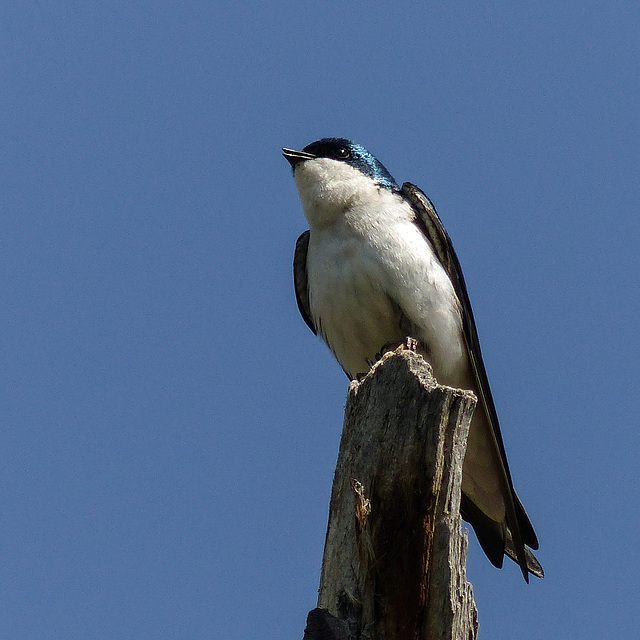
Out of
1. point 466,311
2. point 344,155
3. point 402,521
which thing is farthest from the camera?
point 344,155

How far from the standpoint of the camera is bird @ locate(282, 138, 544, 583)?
22.0 feet

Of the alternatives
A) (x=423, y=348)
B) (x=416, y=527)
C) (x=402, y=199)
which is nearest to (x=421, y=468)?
(x=416, y=527)

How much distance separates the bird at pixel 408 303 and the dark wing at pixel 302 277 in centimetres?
46

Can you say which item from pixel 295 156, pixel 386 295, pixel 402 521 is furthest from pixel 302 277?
pixel 402 521

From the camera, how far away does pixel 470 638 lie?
421 cm

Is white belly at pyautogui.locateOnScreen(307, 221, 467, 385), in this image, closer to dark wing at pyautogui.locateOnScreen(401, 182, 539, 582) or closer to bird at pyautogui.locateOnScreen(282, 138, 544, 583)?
bird at pyautogui.locateOnScreen(282, 138, 544, 583)

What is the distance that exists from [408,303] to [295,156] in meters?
2.03

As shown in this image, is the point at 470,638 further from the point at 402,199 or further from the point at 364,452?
the point at 402,199

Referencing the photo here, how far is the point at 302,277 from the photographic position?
316 inches

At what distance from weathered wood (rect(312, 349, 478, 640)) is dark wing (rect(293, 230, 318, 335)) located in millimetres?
3195

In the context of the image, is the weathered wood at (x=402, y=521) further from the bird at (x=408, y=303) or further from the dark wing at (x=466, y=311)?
the dark wing at (x=466, y=311)

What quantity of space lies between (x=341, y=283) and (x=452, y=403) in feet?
7.79

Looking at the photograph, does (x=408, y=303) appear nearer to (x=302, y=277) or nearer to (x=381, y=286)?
(x=381, y=286)

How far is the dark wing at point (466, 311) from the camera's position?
6.90 metres
